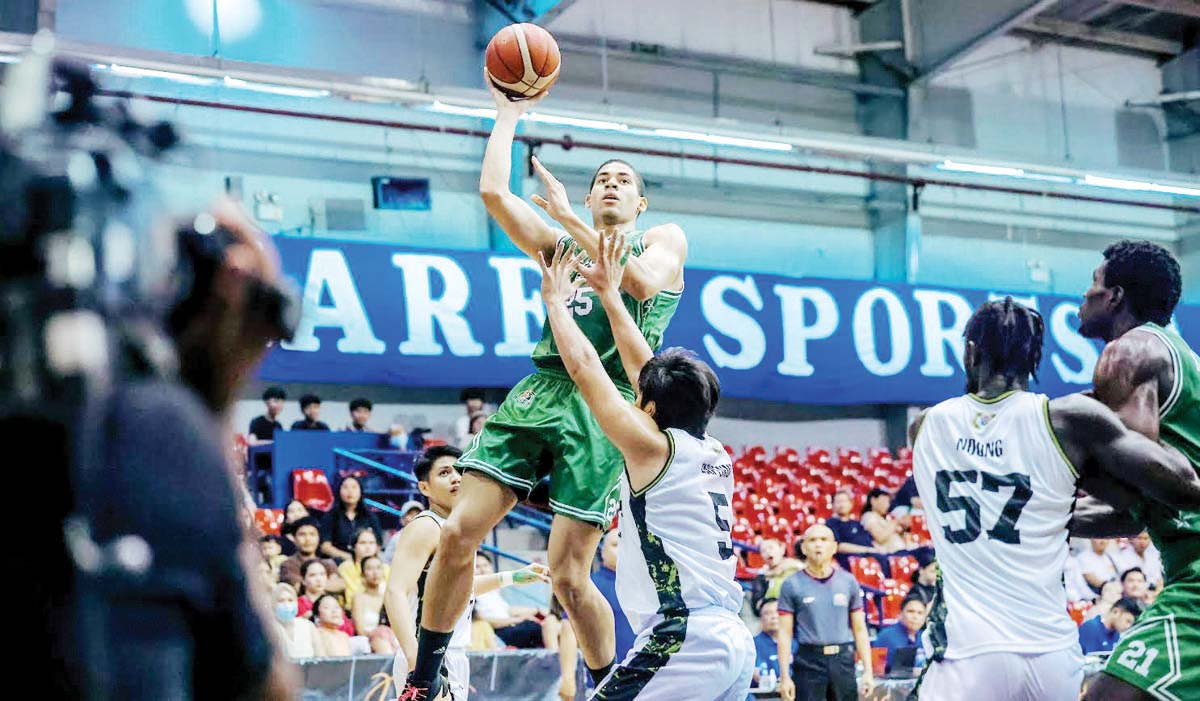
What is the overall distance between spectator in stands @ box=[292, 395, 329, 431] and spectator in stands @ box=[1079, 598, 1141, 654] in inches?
308

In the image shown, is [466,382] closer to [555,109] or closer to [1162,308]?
[555,109]

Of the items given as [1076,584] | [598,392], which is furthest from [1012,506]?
[1076,584]

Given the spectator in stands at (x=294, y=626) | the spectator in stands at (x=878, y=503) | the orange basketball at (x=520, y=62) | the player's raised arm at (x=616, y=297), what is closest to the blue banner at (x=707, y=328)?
the spectator in stands at (x=878, y=503)

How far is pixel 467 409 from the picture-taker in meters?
15.4

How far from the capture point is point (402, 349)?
48.9ft

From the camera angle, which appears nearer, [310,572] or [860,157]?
[310,572]

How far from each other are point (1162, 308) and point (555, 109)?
466 inches

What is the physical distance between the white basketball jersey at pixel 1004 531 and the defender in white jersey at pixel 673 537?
25.7 inches

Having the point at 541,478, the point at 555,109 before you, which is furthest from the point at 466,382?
the point at 541,478

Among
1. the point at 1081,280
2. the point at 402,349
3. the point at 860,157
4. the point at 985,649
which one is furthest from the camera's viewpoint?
the point at 1081,280

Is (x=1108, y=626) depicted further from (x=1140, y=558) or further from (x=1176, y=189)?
(x=1176, y=189)

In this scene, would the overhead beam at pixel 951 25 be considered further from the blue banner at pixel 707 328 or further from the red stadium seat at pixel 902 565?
the red stadium seat at pixel 902 565

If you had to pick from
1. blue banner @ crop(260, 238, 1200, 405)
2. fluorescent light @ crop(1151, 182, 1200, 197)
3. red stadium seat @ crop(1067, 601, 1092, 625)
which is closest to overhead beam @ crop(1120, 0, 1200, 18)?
fluorescent light @ crop(1151, 182, 1200, 197)

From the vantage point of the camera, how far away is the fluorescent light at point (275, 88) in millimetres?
14289
